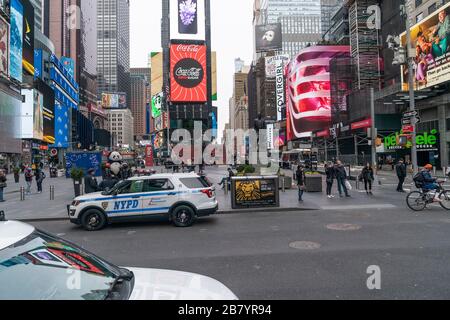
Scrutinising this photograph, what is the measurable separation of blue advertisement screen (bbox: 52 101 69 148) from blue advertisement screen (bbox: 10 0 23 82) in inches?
1376

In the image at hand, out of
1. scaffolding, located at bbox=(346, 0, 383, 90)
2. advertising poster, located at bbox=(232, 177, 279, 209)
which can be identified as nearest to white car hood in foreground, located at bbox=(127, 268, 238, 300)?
advertising poster, located at bbox=(232, 177, 279, 209)

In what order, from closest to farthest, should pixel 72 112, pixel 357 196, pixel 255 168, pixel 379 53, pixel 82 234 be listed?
pixel 82 234 < pixel 357 196 < pixel 255 168 < pixel 379 53 < pixel 72 112

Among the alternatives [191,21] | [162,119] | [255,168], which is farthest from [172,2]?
[255,168]

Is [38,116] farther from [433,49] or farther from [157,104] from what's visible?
[157,104]

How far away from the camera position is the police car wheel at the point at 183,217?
1022 cm

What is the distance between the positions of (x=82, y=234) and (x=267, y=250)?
569cm

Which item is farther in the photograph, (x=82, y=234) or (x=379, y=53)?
(x=379, y=53)

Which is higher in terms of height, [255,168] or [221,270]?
[255,168]

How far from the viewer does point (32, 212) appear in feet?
44.3

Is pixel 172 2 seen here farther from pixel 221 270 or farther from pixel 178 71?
pixel 221 270

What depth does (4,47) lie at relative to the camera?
47.6 metres

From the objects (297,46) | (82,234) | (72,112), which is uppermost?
(297,46)

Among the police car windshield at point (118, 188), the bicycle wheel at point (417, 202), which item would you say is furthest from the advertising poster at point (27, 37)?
the bicycle wheel at point (417, 202)

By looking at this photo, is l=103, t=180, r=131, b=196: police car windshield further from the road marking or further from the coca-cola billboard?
the coca-cola billboard
